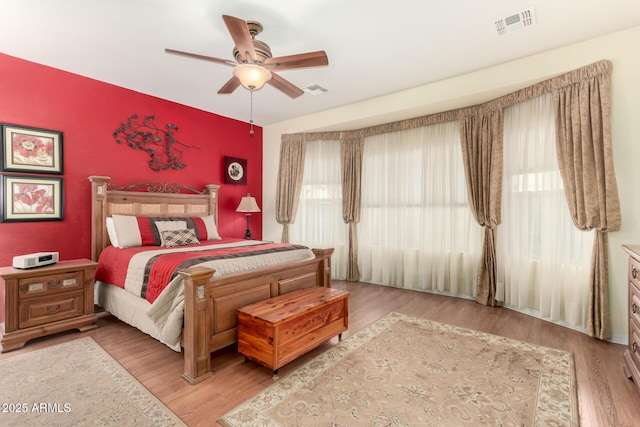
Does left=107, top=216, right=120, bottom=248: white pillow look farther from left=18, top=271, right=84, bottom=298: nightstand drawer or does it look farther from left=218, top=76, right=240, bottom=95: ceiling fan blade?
left=218, top=76, right=240, bottom=95: ceiling fan blade

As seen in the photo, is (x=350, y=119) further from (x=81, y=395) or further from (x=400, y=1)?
(x=81, y=395)

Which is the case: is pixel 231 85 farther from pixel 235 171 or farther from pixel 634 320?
pixel 634 320

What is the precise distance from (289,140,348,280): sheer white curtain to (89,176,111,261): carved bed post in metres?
2.88

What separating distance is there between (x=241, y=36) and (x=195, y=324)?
2.03 meters

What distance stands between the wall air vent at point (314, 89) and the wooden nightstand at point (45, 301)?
3154 mm

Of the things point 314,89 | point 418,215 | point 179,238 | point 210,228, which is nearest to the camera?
point 179,238

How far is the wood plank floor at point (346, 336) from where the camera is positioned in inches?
71.8

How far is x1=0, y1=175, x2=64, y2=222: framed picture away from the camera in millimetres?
2996

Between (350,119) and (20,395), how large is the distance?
438 centimetres

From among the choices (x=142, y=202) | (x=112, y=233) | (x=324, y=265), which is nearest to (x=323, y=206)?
(x=324, y=265)

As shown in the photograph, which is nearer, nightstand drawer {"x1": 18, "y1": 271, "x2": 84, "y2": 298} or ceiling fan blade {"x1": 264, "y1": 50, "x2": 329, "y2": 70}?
ceiling fan blade {"x1": 264, "y1": 50, "x2": 329, "y2": 70}

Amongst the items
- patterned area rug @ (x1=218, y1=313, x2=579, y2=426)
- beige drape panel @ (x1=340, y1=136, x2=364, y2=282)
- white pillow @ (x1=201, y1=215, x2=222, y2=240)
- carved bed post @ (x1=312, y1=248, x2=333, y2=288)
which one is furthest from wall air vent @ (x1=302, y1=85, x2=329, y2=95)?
patterned area rug @ (x1=218, y1=313, x2=579, y2=426)

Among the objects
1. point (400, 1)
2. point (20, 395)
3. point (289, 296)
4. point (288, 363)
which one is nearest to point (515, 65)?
point (400, 1)

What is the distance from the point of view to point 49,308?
9.09 feet
